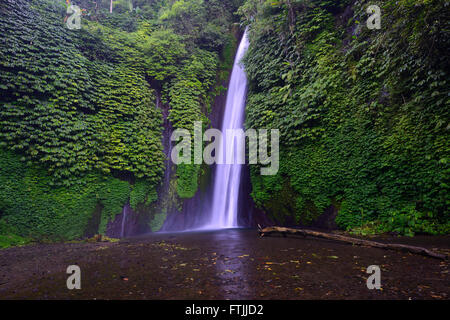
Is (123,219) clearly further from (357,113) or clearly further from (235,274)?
(357,113)

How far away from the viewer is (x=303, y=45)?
877 cm

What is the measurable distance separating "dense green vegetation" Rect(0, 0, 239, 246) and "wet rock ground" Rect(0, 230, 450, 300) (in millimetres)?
2743

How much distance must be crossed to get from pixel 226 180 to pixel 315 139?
4996 mm

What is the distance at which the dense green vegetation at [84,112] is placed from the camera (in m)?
6.74

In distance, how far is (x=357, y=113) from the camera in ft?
21.7

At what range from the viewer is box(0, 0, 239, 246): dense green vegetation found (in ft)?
22.1

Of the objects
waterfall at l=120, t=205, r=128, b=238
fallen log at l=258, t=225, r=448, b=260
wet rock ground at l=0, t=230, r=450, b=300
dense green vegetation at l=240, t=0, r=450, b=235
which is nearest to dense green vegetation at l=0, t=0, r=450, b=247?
dense green vegetation at l=240, t=0, r=450, b=235

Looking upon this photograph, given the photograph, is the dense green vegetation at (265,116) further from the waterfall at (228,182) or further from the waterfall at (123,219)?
the waterfall at (228,182)

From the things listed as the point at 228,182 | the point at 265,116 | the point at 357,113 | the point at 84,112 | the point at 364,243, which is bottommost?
the point at 364,243

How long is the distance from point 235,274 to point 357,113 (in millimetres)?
6172

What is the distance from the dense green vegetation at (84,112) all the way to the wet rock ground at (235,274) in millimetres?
2743

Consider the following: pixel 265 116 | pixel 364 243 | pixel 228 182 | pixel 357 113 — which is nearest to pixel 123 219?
pixel 228 182

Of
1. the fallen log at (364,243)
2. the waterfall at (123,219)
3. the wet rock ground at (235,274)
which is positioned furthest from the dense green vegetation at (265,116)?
the wet rock ground at (235,274)

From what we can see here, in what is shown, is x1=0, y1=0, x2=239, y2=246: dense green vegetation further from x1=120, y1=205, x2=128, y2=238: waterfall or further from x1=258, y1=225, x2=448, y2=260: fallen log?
x1=258, y1=225, x2=448, y2=260: fallen log
